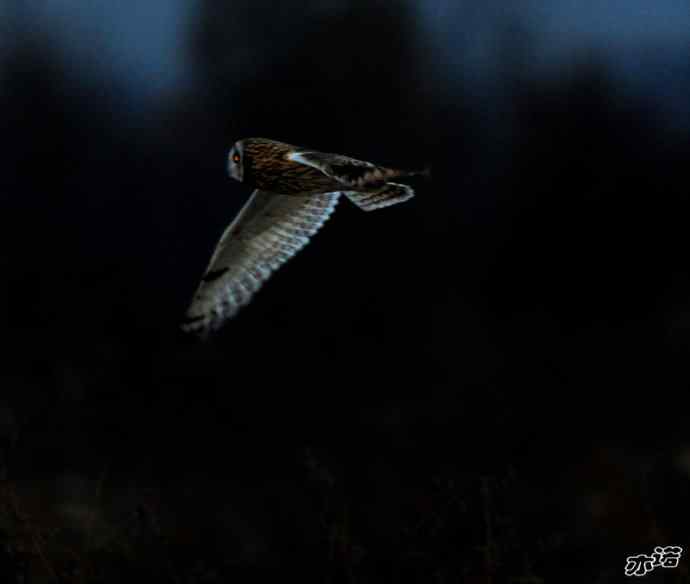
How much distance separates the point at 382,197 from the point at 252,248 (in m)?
0.56

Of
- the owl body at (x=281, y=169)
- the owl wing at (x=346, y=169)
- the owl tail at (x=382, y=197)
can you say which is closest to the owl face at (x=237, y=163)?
the owl body at (x=281, y=169)

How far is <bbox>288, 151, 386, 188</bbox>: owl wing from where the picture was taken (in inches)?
90.3

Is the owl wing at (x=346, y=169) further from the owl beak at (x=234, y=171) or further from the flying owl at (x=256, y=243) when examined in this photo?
the flying owl at (x=256, y=243)

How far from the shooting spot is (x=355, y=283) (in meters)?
6.57

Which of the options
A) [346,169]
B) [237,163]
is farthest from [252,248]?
[346,169]

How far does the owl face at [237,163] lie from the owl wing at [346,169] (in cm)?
21

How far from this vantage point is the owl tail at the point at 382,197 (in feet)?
10.1

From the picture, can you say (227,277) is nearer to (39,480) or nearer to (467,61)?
(39,480)

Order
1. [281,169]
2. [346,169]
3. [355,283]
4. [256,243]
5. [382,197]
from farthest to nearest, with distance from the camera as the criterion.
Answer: [355,283]
[256,243]
[382,197]
[281,169]
[346,169]

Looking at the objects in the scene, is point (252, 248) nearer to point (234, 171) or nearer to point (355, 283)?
point (234, 171)

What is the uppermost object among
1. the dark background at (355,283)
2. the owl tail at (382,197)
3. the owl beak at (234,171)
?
the owl beak at (234,171)

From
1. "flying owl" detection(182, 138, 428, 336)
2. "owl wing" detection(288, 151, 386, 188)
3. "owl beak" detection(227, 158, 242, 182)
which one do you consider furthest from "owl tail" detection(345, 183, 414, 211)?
"owl wing" detection(288, 151, 386, 188)

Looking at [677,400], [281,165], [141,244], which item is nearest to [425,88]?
[141,244]

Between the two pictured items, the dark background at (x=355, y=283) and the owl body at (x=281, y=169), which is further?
the dark background at (x=355, y=283)
